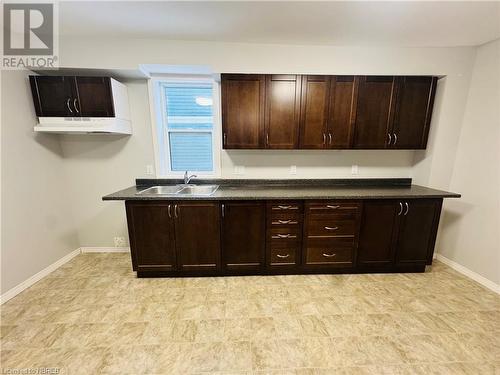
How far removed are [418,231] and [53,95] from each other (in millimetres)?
4140

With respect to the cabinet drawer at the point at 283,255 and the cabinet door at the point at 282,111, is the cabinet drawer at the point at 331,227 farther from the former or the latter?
the cabinet door at the point at 282,111

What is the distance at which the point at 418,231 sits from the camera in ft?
7.55

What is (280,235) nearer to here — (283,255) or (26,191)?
(283,255)

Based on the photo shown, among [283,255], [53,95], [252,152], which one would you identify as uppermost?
[53,95]

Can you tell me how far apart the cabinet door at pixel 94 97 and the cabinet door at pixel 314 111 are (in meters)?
2.04

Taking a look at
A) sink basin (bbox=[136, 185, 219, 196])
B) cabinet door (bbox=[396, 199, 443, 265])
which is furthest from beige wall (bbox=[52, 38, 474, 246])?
cabinet door (bbox=[396, 199, 443, 265])

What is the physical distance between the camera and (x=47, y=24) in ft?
6.15

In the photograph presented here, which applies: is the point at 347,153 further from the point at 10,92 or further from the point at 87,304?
the point at 10,92

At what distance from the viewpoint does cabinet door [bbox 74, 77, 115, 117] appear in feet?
6.95

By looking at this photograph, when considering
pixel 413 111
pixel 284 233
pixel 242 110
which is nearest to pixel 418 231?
pixel 413 111

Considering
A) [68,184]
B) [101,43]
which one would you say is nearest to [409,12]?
[101,43]

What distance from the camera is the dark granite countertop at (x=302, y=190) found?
213cm
